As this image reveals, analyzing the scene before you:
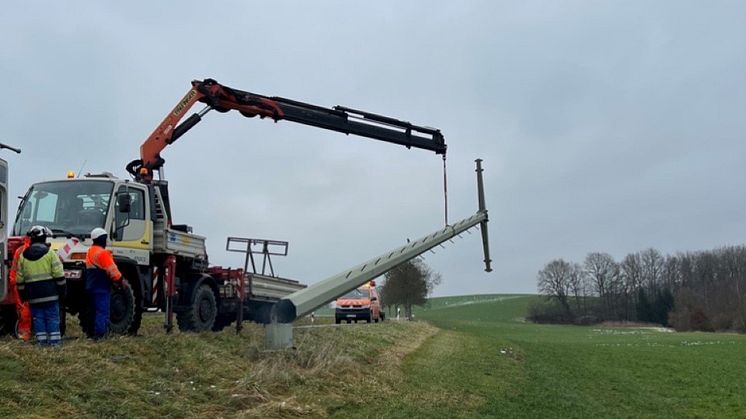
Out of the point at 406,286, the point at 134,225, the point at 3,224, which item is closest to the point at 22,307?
the point at 3,224

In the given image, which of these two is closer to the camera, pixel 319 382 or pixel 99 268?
pixel 319 382

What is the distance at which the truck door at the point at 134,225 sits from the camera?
38.7 ft

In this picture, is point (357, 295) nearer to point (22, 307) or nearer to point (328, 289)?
point (328, 289)

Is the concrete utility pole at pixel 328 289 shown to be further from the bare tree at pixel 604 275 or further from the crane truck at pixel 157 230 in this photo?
the bare tree at pixel 604 275

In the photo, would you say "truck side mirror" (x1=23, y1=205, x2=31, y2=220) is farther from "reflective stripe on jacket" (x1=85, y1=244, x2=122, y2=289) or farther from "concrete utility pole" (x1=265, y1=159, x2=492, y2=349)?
"concrete utility pole" (x1=265, y1=159, x2=492, y2=349)

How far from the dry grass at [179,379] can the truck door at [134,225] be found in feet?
6.07

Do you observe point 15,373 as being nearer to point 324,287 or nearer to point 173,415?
point 173,415

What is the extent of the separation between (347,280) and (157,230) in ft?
12.4

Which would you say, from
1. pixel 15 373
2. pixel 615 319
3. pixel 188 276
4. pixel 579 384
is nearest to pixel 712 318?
pixel 615 319

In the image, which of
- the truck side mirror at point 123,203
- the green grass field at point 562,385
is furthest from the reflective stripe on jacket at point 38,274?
the green grass field at point 562,385

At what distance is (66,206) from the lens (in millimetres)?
11750

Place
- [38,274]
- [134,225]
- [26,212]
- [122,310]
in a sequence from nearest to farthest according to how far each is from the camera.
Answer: [38,274]
[122,310]
[26,212]
[134,225]

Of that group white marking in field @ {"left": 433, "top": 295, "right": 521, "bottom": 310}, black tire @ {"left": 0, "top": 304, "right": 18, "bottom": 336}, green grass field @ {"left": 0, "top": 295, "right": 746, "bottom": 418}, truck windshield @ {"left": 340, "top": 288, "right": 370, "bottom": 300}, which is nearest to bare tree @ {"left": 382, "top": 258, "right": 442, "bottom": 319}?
truck windshield @ {"left": 340, "top": 288, "right": 370, "bottom": 300}

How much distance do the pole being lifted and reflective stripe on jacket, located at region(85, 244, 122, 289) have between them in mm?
2796
